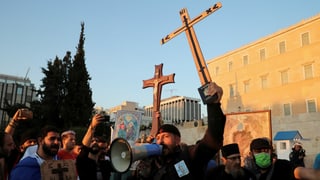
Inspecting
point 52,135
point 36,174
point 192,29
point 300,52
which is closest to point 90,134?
point 52,135

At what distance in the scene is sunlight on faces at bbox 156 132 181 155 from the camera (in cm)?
332

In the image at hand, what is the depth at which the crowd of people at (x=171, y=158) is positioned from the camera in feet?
9.85

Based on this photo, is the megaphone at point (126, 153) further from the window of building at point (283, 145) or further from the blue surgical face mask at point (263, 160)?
the window of building at point (283, 145)

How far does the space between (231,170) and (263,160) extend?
0.67 metres

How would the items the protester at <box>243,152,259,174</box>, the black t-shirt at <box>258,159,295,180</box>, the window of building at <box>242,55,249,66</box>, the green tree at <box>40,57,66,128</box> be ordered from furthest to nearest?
1. the window of building at <box>242,55,249,66</box>
2. the green tree at <box>40,57,66,128</box>
3. the protester at <box>243,152,259,174</box>
4. the black t-shirt at <box>258,159,295,180</box>

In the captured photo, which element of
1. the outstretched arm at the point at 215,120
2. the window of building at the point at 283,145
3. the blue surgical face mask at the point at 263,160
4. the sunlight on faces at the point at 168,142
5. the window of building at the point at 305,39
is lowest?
the window of building at the point at 283,145

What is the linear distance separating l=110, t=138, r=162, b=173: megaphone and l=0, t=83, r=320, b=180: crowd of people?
101mm

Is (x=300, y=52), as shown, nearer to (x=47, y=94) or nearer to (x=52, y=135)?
(x=47, y=94)

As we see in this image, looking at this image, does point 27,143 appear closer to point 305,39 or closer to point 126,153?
point 126,153

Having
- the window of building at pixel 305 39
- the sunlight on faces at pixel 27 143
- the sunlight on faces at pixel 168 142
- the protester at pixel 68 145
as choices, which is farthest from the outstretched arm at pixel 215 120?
the window of building at pixel 305 39

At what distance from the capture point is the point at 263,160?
4.50 meters

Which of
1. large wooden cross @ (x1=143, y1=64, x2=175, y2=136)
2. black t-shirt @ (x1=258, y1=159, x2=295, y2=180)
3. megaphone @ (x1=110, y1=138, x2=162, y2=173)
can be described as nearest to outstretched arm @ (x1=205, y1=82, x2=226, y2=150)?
megaphone @ (x1=110, y1=138, x2=162, y2=173)

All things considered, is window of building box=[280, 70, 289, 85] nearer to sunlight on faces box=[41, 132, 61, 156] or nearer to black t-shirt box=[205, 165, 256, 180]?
black t-shirt box=[205, 165, 256, 180]

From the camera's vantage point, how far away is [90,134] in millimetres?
4996
